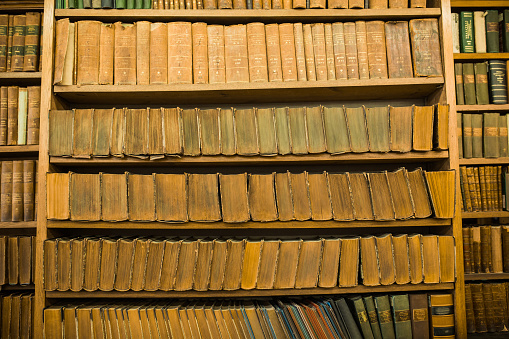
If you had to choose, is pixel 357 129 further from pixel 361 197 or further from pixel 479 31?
pixel 479 31

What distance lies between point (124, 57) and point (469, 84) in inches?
67.1

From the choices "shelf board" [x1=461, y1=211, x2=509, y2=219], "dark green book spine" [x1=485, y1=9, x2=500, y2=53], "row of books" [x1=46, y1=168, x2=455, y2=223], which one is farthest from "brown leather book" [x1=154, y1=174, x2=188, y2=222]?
"dark green book spine" [x1=485, y1=9, x2=500, y2=53]

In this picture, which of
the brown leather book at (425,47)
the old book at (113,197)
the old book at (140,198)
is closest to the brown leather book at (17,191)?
the old book at (113,197)

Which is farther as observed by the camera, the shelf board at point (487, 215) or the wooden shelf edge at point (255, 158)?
the shelf board at point (487, 215)

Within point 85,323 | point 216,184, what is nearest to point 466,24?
point 216,184

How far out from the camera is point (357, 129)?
59.6 inches

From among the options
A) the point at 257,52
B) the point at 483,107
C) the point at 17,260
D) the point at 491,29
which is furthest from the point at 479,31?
the point at 17,260

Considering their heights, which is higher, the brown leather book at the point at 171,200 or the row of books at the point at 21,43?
the row of books at the point at 21,43

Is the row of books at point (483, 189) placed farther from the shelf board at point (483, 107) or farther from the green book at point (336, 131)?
the green book at point (336, 131)

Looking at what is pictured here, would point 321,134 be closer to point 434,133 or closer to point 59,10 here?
point 434,133

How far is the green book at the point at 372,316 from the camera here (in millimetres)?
1465

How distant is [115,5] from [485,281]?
228cm

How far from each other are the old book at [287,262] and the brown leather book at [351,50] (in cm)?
79

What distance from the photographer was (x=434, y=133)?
5.03 feet
